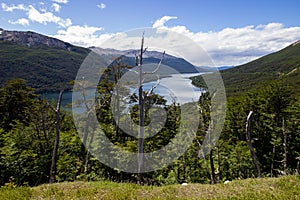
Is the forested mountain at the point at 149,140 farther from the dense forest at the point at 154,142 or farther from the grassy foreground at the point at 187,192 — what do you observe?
the grassy foreground at the point at 187,192

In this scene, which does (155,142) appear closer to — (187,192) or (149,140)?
(149,140)

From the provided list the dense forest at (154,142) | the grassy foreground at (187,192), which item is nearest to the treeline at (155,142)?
the dense forest at (154,142)

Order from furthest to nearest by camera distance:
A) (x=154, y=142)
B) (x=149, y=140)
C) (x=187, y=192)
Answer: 1. (x=154, y=142)
2. (x=149, y=140)
3. (x=187, y=192)

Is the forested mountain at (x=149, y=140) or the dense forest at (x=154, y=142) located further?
the dense forest at (x=154, y=142)

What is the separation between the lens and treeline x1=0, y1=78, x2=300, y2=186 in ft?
84.4

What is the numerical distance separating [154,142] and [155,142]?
0.12 metres

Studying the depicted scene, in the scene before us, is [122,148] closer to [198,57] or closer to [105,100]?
[105,100]

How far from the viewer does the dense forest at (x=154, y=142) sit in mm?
25688

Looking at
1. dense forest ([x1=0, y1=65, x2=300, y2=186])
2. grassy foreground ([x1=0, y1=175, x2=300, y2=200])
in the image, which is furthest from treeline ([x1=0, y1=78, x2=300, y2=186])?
grassy foreground ([x1=0, y1=175, x2=300, y2=200])

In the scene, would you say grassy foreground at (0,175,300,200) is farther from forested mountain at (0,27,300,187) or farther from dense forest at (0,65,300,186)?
forested mountain at (0,27,300,187)

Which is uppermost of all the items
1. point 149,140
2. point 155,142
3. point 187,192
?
point 187,192

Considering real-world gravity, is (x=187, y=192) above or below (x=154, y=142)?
above

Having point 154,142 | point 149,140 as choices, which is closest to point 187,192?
point 149,140

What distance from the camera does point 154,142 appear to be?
27.4m
